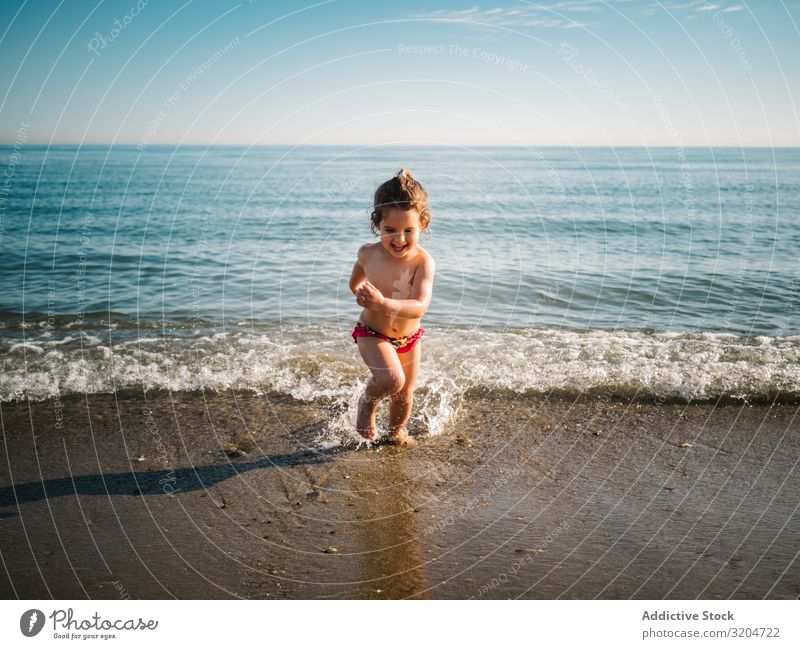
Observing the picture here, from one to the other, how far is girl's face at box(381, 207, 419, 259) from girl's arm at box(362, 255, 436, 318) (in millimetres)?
211

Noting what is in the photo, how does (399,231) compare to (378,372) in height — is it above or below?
above

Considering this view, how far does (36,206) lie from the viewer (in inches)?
872

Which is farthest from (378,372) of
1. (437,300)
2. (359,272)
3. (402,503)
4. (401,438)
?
(437,300)

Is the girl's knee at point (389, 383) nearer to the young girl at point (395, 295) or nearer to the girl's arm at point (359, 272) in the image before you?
the young girl at point (395, 295)

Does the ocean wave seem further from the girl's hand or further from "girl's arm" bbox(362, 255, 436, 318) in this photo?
the girl's hand

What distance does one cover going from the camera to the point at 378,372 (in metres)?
5.30

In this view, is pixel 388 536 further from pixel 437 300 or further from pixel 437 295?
pixel 437 295

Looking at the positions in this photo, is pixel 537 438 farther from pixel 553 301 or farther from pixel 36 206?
pixel 36 206

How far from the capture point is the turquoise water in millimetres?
7070

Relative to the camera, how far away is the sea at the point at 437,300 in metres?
6.90
